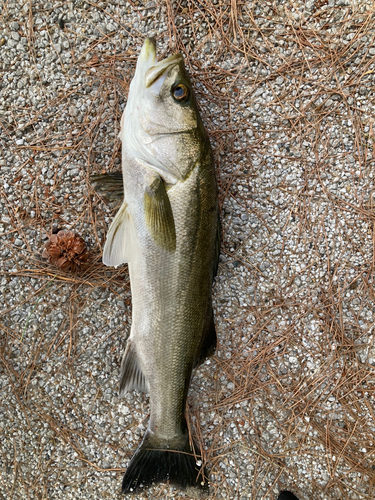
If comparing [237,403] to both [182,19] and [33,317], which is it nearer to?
[33,317]

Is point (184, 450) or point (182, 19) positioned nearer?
point (184, 450)

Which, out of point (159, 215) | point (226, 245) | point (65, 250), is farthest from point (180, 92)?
point (65, 250)

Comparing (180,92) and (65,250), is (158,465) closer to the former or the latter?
(65,250)

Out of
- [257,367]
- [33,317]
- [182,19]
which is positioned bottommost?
[257,367]

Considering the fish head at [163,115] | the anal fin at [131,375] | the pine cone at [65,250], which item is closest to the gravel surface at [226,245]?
the pine cone at [65,250]

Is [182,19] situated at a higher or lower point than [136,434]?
higher

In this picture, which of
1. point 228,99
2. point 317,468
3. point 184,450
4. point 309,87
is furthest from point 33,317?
point 309,87
